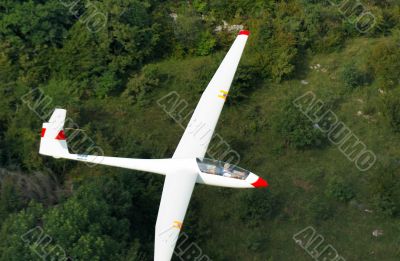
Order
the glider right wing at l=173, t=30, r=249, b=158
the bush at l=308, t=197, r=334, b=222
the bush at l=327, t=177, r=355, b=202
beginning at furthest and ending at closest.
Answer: the bush at l=327, t=177, r=355, b=202, the bush at l=308, t=197, r=334, b=222, the glider right wing at l=173, t=30, r=249, b=158

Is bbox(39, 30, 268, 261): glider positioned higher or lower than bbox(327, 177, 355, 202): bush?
higher

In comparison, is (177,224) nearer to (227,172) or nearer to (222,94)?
(227,172)

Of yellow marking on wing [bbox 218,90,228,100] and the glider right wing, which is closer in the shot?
the glider right wing

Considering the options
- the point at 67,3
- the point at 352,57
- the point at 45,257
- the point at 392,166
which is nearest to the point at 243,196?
the point at 392,166

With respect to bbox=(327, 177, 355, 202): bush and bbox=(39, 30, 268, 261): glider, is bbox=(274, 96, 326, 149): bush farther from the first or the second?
bbox=(39, 30, 268, 261): glider

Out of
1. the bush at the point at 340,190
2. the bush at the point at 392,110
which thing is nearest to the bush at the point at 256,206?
the bush at the point at 340,190

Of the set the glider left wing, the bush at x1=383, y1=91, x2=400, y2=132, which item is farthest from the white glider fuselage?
the bush at x1=383, y1=91, x2=400, y2=132

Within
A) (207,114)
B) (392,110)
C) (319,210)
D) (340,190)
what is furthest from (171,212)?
(392,110)

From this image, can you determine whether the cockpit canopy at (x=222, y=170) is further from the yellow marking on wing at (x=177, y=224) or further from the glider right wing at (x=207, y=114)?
the yellow marking on wing at (x=177, y=224)
